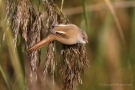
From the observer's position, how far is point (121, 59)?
10.8 feet

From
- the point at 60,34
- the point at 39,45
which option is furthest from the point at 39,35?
the point at 60,34

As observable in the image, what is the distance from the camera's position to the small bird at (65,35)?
5.86 feet

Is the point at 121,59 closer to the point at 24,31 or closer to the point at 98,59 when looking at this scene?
the point at 98,59

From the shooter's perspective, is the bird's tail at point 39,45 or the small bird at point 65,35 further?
the small bird at point 65,35

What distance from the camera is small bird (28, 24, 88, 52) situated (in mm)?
1785

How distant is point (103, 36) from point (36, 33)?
50cm

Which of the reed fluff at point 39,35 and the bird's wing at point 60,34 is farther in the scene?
the bird's wing at point 60,34

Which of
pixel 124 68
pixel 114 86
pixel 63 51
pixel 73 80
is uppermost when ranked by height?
pixel 63 51

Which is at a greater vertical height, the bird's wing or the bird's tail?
the bird's wing

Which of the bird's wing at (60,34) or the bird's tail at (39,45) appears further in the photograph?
the bird's wing at (60,34)

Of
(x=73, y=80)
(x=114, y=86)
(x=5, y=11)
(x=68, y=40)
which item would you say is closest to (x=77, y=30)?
(x=68, y=40)

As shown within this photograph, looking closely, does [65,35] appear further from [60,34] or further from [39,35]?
[39,35]

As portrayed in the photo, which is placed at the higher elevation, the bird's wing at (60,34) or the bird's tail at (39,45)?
the bird's wing at (60,34)

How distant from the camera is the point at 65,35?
6.44 feet
